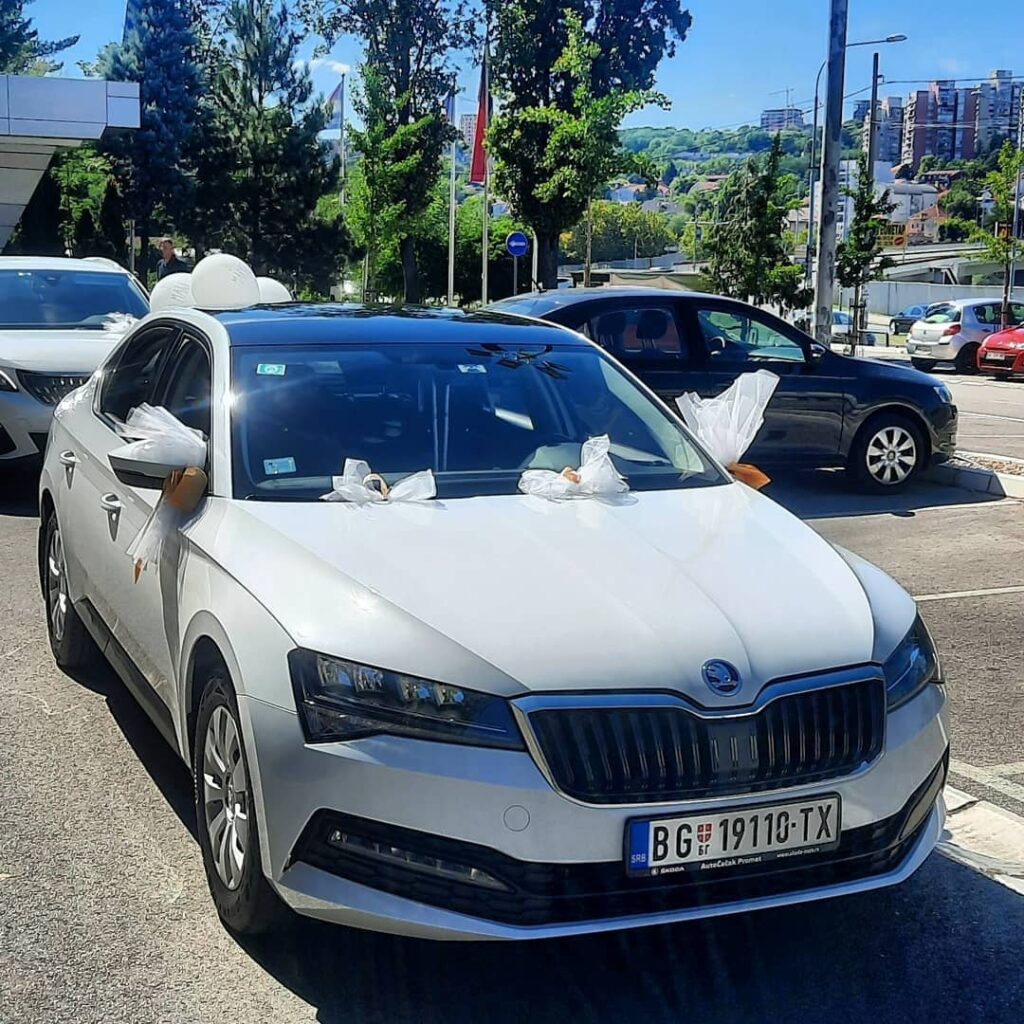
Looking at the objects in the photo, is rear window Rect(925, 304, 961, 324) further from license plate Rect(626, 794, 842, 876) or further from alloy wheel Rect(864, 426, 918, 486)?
license plate Rect(626, 794, 842, 876)

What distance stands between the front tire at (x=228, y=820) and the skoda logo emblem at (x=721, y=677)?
110cm

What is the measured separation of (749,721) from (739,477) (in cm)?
191

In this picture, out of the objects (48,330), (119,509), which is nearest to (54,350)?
(48,330)

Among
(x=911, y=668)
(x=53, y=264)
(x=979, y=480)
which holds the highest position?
(x=53, y=264)

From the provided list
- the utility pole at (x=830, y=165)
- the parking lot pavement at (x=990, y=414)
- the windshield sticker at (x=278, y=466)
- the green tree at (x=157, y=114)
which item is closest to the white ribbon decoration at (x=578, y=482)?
the windshield sticker at (x=278, y=466)

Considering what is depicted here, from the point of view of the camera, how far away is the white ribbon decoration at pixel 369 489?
3.92 m

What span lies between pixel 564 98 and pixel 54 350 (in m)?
31.9

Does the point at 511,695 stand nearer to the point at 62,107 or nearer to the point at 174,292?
the point at 174,292

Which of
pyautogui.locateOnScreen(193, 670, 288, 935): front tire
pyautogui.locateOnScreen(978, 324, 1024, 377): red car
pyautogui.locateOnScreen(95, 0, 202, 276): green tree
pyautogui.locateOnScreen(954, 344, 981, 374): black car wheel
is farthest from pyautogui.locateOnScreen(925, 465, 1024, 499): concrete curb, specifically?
pyautogui.locateOnScreen(95, 0, 202, 276): green tree

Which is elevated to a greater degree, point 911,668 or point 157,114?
point 157,114

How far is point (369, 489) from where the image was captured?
156 inches

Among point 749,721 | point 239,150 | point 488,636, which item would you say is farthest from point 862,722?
point 239,150

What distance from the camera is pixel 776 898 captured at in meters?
3.09

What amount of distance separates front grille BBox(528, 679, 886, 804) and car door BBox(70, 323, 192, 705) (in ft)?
5.06
